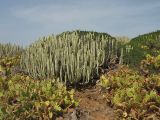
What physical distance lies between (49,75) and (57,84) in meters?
1.63

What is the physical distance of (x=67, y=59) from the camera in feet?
38.3

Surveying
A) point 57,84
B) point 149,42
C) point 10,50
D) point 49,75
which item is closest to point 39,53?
point 49,75

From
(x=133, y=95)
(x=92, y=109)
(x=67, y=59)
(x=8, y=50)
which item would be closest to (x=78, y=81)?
(x=67, y=59)

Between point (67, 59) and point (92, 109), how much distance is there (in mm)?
2243

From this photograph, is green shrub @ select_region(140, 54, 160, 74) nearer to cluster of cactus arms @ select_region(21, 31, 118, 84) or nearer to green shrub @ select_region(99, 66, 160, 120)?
cluster of cactus arms @ select_region(21, 31, 118, 84)

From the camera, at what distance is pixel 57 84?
10.3 m

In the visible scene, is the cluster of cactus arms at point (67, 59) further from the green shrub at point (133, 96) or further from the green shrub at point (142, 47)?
the green shrub at point (133, 96)

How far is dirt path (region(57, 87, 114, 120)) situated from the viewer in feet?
30.3

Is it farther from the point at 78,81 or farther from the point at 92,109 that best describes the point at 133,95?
Result: the point at 78,81

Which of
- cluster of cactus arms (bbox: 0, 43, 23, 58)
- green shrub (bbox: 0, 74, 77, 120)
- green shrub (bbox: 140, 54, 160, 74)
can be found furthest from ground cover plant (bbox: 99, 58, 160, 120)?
cluster of cactus arms (bbox: 0, 43, 23, 58)

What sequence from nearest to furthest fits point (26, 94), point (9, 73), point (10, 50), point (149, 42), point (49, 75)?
point (26, 94), point (49, 75), point (9, 73), point (149, 42), point (10, 50)

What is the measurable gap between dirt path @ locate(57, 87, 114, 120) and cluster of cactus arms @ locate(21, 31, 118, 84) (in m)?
0.78

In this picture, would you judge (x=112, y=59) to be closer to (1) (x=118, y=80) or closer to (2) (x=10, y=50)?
(1) (x=118, y=80)

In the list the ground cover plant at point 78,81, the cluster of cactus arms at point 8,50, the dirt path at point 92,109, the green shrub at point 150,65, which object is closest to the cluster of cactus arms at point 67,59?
the ground cover plant at point 78,81
